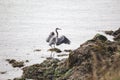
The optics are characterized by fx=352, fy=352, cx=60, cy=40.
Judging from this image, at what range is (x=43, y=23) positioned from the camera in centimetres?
3169

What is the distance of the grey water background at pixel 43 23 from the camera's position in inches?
831

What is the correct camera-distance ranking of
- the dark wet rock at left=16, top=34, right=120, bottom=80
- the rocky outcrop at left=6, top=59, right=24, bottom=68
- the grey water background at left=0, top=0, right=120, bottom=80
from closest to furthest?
the dark wet rock at left=16, top=34, right=120, bottom=80, the rocky outcrop at left=6, top=59, right=24, bottom=68, the grey water background at left=0, top=0, right=120, bottom=80

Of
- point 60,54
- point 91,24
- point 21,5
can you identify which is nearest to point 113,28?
point 91,24

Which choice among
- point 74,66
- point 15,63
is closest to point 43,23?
point 15,63

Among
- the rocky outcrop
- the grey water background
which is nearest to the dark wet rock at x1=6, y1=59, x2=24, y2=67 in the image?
the rocky outcrop

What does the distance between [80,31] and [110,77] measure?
20370mm

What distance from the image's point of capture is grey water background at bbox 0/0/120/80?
21109 mm

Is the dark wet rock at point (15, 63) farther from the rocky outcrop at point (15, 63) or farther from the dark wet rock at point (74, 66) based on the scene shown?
the dark wet rock at point (74, 66)

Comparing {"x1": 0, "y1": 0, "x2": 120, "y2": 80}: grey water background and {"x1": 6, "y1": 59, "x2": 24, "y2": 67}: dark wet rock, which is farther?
{"x1": 0, "y1": 0, "x2": 120, "y2": 80}: grey water background

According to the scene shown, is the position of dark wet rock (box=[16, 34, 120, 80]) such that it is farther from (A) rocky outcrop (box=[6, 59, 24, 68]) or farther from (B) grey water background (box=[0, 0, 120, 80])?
(B) grey water background (box=[0, 0, 120, 80])

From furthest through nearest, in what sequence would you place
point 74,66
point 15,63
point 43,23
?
point 43,23 < point 15,63 < point 74,66

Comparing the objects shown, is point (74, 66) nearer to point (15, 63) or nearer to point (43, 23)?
point (15, 63)

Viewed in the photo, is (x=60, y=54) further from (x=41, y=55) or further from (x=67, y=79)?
(x=67, y=79)

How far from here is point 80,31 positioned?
27969mm
